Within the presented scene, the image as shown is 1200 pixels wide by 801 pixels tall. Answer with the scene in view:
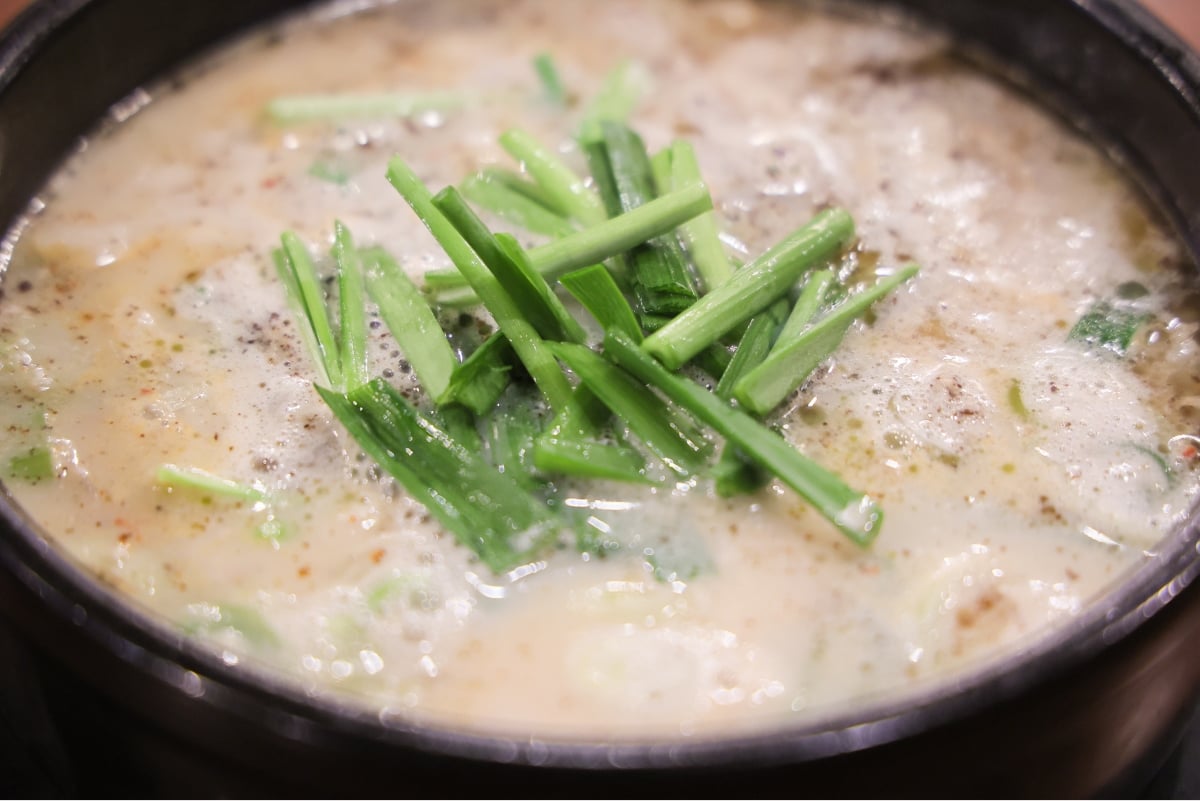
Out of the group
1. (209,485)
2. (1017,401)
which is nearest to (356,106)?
(209,485)

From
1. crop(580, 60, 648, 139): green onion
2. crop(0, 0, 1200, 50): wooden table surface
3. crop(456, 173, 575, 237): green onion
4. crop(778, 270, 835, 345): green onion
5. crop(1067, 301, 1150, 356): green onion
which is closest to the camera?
crop(778, 270, 835, 345): green onion

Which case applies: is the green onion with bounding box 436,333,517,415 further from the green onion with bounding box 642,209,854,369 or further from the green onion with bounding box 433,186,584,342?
the green onion with bounding box 642,209,854,369

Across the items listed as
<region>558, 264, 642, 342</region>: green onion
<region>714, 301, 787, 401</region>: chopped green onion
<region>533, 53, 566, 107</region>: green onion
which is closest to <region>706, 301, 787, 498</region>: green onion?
<region>714, 301, 787, 401</region>: chopped green onion

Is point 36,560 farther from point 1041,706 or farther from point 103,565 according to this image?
point 1041,706

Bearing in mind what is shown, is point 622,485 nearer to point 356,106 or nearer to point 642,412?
point 642,412

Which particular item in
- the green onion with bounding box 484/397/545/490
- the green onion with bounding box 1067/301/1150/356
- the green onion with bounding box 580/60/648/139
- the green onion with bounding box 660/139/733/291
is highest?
the green onion with bounding box 580/60/648/139
